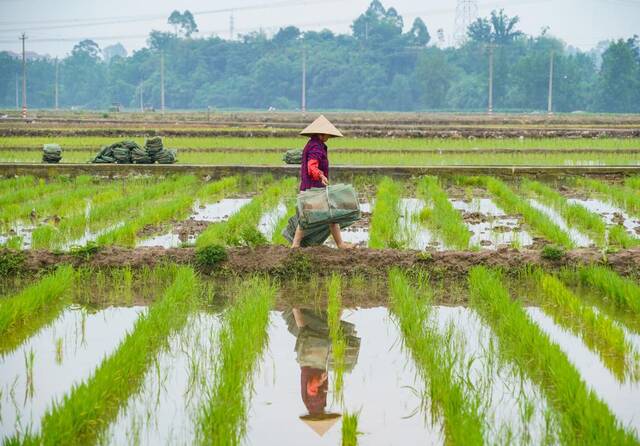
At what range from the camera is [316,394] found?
4.23 metres

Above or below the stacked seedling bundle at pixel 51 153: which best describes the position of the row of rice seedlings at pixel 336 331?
below

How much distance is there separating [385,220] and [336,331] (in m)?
3.61

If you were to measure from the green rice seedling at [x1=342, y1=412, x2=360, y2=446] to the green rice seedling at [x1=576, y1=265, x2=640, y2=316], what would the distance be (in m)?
2.53

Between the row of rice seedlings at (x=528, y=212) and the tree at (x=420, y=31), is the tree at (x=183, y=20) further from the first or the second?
the row of rice seedlings at (x=528, y=212)

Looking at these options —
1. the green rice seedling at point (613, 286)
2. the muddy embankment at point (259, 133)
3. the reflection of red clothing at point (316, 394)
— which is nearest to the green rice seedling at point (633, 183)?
the green rice seedling at point (613, 286)

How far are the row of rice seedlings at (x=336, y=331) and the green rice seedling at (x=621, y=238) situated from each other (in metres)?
2.37

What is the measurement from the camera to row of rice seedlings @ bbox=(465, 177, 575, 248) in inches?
315

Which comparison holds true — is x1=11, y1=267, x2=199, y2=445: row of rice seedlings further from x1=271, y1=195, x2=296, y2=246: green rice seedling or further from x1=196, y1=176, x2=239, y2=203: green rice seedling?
x1=196, y1=176, x2=239, y2=203: green rice seedling

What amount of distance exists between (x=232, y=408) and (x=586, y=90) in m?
Result: 61.4

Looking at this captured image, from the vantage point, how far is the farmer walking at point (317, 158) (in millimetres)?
6758

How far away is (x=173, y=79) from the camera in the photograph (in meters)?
73.8

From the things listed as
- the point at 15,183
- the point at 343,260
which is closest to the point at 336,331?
the point at 343,260

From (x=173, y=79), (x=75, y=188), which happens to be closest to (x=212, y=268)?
(x=75, y=188)

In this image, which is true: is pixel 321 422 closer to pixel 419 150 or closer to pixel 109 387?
pixel 109 387
